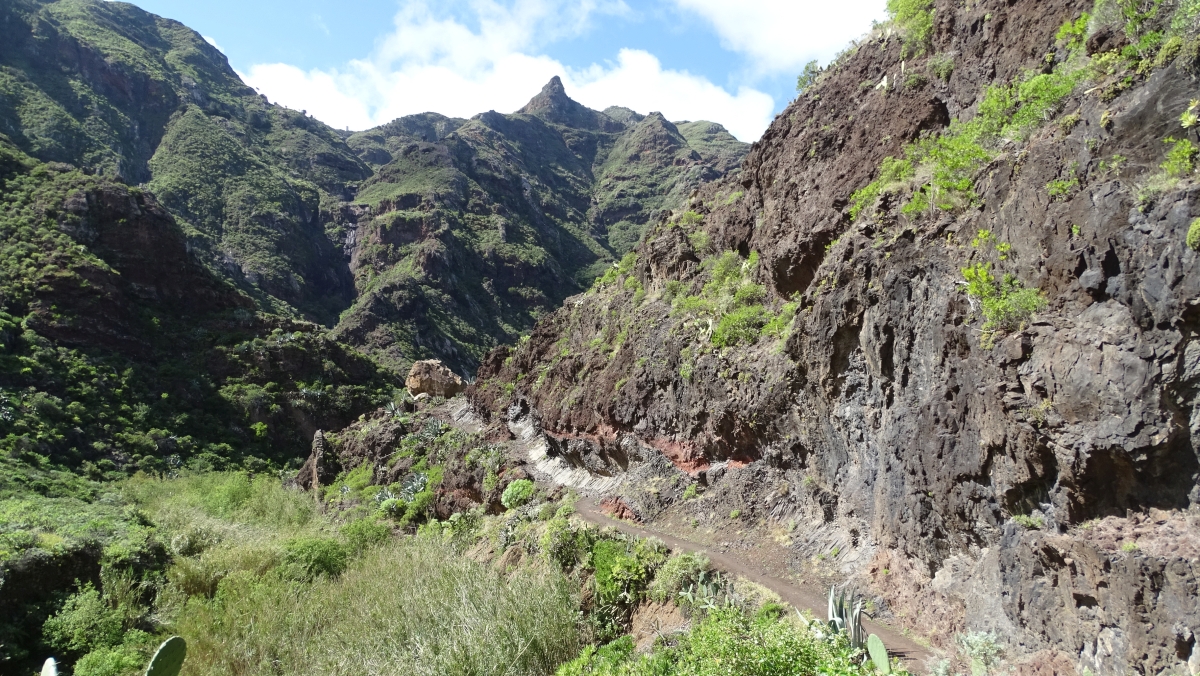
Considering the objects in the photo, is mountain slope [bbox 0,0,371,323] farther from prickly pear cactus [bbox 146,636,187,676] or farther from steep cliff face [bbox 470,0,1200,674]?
prickly pear cactus [bbox 146,636,187,676]

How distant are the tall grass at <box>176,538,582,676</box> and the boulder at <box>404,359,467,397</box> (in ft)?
101

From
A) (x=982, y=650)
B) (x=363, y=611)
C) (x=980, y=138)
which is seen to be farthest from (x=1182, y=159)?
(x=363, y=611)

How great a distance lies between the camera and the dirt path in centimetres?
730

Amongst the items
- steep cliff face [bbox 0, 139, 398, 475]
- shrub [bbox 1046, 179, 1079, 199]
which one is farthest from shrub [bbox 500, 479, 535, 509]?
steep cliff face [bbox 0, 139, 398, 475]

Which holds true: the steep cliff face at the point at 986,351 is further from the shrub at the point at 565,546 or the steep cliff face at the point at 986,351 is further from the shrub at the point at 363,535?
the shrub at the point at 363,535

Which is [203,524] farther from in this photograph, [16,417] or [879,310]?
[879,310]

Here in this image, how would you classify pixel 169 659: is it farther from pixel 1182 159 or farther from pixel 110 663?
pixel 1182 159

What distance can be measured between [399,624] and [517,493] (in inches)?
383

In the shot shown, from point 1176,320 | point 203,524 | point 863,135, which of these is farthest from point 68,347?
point 1176,320

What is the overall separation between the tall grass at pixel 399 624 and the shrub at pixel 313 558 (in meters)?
1.78

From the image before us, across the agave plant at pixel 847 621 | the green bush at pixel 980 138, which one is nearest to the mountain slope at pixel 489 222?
the green bush at pixel 980 138

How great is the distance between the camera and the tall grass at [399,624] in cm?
931

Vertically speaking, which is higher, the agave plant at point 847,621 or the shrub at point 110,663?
the agave plant at point 847,621

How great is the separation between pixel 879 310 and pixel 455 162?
10672cm
